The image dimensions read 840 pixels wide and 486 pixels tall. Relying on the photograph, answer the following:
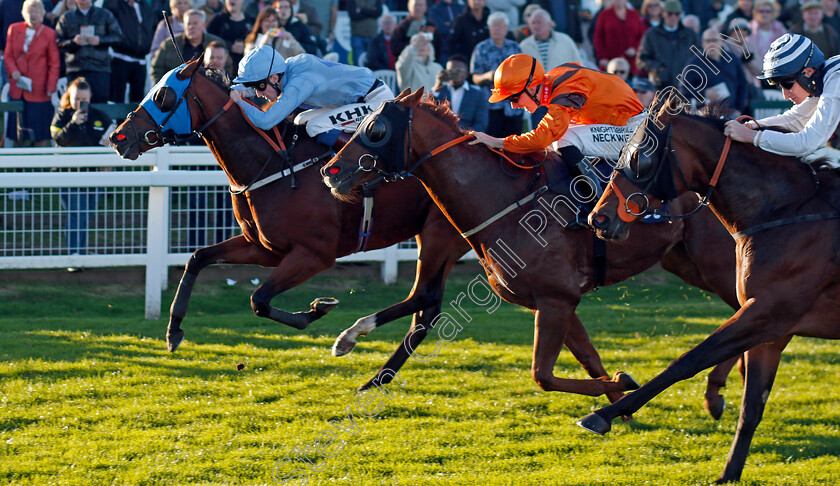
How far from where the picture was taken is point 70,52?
963cm

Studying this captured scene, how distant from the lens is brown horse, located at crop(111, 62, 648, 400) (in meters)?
6.05

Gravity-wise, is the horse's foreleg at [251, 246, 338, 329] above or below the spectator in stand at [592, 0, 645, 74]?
below

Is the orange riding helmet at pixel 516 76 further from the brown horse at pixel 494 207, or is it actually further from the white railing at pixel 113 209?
the white railing at pixel 113 209

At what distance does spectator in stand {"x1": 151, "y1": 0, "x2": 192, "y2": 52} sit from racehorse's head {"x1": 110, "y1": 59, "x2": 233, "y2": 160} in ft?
14.0

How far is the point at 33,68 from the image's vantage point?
9.66m

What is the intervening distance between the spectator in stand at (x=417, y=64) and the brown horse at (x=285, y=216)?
13.3ft

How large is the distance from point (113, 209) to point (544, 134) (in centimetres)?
419

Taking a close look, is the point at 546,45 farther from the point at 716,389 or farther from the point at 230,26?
the point at 716,389

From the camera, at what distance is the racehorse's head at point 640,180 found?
445 cm

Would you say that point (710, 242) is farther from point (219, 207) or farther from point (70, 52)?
point (70, 52)

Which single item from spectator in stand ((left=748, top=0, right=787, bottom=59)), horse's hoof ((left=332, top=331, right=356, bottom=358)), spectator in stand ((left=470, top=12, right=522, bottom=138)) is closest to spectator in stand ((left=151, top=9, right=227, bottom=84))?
spectator in stand ((left=470, top=12, right=522, bottom=138))

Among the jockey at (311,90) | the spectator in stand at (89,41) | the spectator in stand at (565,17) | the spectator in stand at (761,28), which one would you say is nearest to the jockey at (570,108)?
the jockey at (311,90)

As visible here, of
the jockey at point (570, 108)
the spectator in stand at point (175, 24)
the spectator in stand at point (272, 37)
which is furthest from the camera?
the spectator in stand at point (175, 24)

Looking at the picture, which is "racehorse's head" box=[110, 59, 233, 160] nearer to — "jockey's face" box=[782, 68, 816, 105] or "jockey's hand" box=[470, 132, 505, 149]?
"jockey's hand" box=[470, 132, 505, 149]
